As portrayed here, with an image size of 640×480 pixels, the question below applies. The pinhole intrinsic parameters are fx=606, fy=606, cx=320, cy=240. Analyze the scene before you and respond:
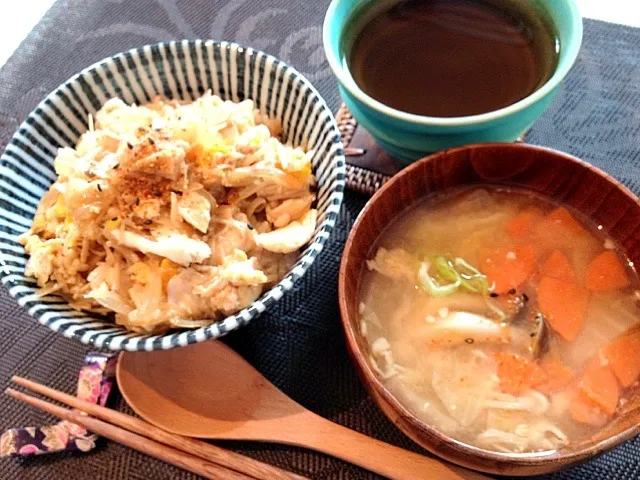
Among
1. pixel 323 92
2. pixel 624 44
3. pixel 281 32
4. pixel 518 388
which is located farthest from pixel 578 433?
pixel 281 32

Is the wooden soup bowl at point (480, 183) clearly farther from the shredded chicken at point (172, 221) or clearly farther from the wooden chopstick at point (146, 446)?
the wooden chopstick at point (146, 446)

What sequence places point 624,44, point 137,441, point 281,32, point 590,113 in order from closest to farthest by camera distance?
point 137,441, point 590,113, point 624,44, point 281,32

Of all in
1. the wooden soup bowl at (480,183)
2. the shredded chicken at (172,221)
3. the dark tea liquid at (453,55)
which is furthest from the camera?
the dark tea liquid at (453,55)

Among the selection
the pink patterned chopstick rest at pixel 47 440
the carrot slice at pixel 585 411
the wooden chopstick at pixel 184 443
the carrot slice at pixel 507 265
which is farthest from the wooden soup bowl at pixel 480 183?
the pink patterned chopstick rest at pixel 47 440

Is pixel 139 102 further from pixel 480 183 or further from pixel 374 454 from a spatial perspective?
pixel 374 454

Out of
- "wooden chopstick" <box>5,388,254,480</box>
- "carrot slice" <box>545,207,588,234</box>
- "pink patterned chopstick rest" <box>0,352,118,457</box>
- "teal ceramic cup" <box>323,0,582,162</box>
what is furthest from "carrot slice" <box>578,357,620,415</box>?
"pink patterned chopstick rest" <box>0,352,118,457</box>

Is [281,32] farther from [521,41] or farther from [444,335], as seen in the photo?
[444,335]

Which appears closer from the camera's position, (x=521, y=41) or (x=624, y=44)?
(x=521, y=41)

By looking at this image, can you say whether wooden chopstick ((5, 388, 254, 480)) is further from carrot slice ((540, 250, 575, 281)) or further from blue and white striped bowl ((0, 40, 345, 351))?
carrot slice ((540, 250, 575, 281))
